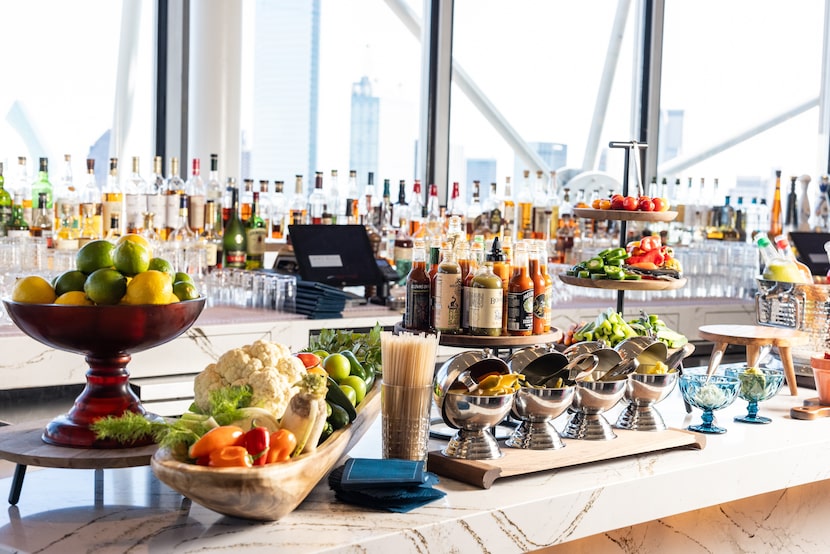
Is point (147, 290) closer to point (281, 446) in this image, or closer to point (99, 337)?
point (99, 337)

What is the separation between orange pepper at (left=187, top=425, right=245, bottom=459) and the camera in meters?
1.42

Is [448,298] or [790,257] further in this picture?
[790,257]

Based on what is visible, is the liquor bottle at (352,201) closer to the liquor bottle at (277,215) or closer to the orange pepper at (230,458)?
the liquor bottle at (277,215)

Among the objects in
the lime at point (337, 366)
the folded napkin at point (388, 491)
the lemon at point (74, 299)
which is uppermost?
the lemon at point (74, 299)

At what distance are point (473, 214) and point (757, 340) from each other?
8.01ft

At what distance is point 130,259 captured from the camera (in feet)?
5.47

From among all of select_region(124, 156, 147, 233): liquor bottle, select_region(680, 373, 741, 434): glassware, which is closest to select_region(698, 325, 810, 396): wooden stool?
select_region(680, 373, 741, 434): glassware

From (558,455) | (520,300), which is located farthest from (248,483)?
(520,300)

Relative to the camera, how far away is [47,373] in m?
3.18

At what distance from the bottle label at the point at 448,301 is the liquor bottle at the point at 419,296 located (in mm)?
42

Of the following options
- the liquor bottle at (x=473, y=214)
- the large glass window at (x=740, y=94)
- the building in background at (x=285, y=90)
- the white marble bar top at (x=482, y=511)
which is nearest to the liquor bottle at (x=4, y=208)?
the building in background at (x=285, y=90)

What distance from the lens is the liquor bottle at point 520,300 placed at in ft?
6.67

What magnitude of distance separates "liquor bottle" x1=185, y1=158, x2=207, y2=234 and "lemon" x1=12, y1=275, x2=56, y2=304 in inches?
95.7

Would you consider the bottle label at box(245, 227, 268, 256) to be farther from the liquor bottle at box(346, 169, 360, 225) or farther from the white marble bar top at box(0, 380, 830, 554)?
the white marble bar top at box(0, 380, 830, 554)
